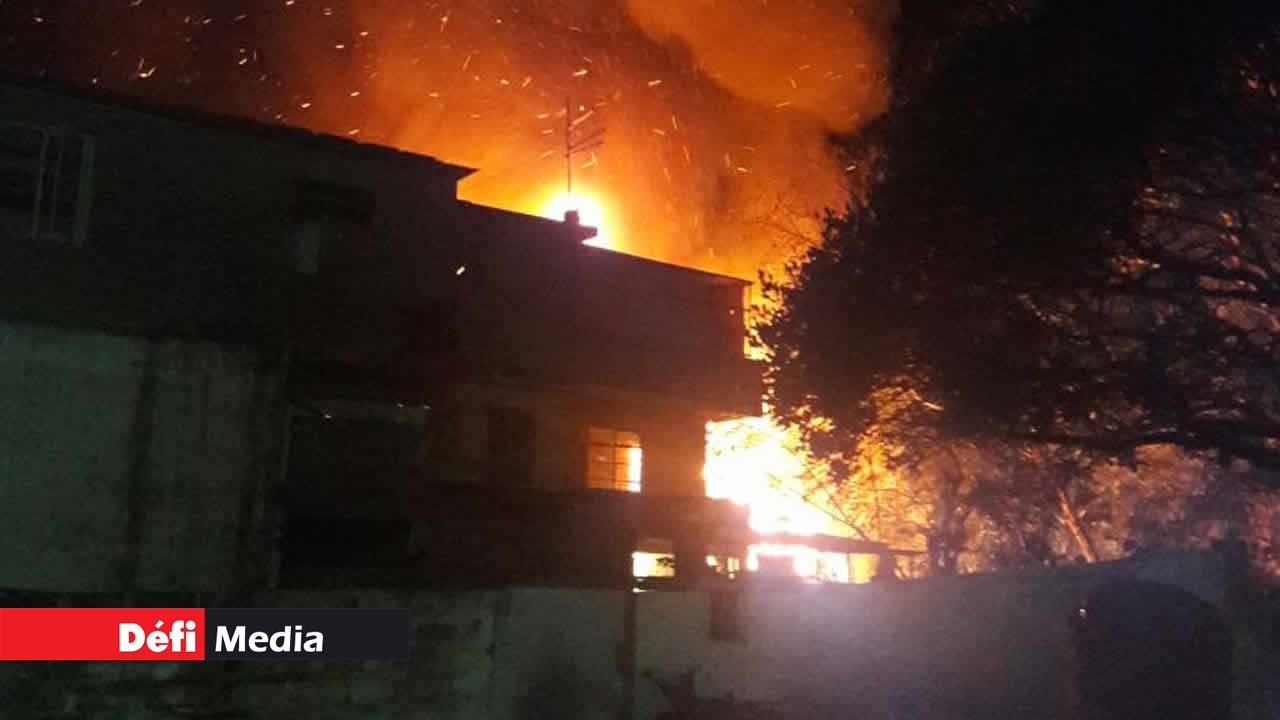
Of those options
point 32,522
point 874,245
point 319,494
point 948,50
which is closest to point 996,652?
point 874,245

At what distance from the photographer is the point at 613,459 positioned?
21828 mm

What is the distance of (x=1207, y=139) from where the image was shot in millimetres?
12633

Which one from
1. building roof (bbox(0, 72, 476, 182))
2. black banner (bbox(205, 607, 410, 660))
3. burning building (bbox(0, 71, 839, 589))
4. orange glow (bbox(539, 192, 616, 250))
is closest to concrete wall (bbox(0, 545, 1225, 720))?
black banner (bbox(205, 607, 410, 660))

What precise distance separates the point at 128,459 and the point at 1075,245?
1171 centimetres

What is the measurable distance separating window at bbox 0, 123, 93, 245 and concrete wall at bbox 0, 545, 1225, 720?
5.13 meters

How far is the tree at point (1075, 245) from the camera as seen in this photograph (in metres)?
12.3

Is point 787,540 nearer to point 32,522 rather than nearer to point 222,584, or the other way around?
point 222,584

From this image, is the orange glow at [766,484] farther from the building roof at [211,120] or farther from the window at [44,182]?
the window at [44,182]

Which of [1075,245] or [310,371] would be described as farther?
[310,371]

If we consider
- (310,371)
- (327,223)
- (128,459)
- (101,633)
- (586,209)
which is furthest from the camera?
(586,209)

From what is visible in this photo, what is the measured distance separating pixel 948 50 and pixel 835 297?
3.42 meters

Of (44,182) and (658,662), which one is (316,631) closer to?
(658,662)

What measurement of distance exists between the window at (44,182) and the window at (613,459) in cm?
968

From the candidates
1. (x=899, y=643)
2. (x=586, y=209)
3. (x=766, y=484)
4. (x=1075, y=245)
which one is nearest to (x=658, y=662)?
(x=899, y=643)
